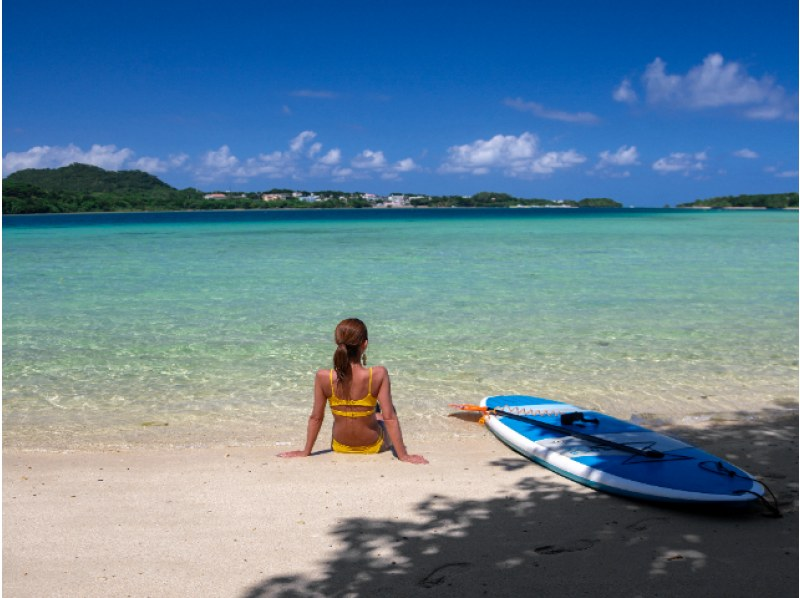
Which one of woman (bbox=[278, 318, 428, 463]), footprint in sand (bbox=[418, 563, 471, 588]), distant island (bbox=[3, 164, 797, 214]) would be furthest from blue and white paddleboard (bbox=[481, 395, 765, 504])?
distant island (bbox=[3, 164, 797, 214])

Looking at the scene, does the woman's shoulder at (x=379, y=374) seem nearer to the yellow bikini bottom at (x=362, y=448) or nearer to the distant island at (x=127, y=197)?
the yellow bikini bottom at (x=362, y=448)

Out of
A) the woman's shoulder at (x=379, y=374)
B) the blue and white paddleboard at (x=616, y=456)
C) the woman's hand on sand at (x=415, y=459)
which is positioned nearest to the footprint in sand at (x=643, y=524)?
the blue and white paddleboard at (x=616, y=456)

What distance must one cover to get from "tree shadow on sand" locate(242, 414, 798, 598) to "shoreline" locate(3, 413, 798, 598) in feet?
0.04

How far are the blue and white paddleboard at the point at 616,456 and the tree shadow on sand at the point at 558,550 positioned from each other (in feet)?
0.41

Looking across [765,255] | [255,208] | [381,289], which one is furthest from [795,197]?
[381,289]

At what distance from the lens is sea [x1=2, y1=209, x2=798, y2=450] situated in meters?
7.64

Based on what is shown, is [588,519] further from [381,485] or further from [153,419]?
[153,419]

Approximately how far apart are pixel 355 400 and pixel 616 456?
2.04 m

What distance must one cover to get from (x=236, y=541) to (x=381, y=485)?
49.6 inches

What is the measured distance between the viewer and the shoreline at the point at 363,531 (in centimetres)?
378

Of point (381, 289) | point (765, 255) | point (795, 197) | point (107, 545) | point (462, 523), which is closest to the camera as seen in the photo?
point (107, 545)

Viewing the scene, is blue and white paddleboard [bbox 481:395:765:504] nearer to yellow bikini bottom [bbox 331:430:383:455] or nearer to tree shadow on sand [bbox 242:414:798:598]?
tree shadow on sand [bbox 242:414:798:598]

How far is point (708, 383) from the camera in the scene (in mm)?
8805

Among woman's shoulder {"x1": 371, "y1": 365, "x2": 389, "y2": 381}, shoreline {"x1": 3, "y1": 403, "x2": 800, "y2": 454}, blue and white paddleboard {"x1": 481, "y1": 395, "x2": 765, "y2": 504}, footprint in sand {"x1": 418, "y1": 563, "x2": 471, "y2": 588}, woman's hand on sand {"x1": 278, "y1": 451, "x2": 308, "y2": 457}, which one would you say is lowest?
shoreline {"x1": 3, "y1": 403, "x2": 800, "y2": 454}
